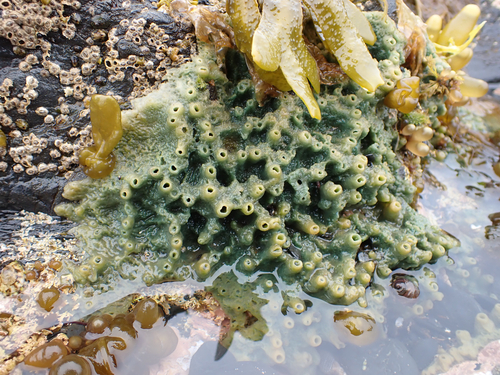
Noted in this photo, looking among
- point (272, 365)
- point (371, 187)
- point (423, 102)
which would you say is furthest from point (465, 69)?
point (272, 365)

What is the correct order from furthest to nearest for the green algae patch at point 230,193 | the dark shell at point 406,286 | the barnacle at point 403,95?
Result: the barnacle at point 403,95 < the dark shell at point 406,286 < the green algae patch at point 230,193

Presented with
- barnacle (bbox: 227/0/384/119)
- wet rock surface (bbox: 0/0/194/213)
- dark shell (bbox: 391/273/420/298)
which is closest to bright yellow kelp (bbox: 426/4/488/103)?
barnacle (bbox: 227/0/384/119)

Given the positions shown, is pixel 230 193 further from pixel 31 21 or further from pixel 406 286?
pixel 31 21

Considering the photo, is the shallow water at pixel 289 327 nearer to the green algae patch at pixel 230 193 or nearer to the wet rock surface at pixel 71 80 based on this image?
the green algae patch at pixel 230 193

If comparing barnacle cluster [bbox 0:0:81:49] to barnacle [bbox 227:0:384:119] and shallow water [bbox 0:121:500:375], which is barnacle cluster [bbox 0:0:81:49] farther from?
shallow water [bbox 0:121:500:375]

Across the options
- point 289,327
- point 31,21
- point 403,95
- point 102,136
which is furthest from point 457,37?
point 31,21

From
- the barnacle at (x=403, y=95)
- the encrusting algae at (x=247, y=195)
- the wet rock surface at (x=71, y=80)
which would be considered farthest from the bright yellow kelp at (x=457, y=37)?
the wet rock surface at (x=71, y=80)
